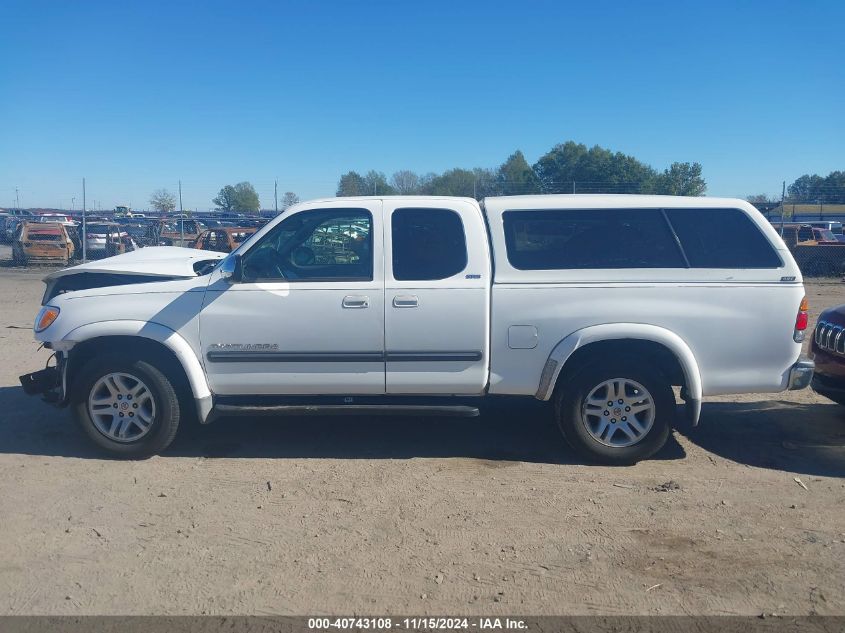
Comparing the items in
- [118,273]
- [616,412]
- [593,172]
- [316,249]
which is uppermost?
[593,172]

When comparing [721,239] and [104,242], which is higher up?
[104,242]

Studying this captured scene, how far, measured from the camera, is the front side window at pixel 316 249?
550 centimetres

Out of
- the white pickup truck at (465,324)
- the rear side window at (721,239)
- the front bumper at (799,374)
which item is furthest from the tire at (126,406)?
the front bumper at (799,374)

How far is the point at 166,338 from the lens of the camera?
17.7ft

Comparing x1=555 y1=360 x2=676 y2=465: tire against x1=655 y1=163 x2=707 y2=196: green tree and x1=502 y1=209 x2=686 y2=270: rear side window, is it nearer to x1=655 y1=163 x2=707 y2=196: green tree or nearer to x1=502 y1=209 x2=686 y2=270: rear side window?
x1=502 y1=209 x2=686 y2=270: rear side window

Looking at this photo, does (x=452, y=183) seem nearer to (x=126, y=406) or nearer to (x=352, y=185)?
(x=352, y=185)

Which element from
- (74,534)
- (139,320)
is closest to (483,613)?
(74,534)

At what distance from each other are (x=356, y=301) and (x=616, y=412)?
2.07 m

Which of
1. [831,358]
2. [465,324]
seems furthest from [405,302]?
[831,358]

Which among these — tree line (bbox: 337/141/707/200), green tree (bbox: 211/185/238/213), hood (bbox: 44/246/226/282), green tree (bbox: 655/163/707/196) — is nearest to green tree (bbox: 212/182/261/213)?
green tree (bbox: 211/185/238/213)

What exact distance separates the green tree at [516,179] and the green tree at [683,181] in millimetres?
3450

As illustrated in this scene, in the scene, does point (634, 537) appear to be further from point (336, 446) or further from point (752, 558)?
point (336, 446)

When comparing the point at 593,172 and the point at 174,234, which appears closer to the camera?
the point at 593,172

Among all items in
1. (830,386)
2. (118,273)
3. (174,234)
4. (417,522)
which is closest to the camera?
(417,522)
